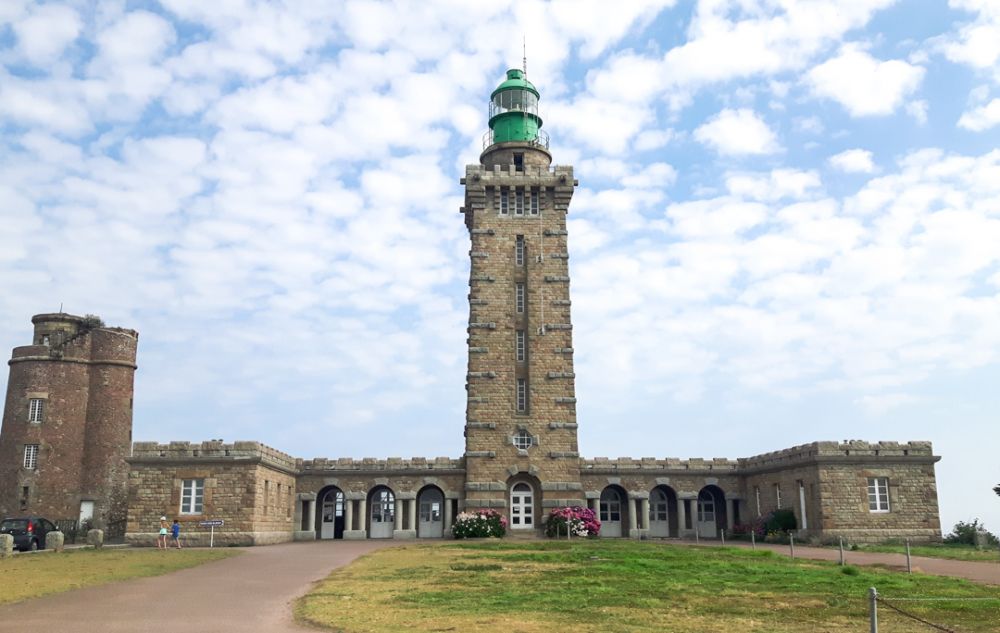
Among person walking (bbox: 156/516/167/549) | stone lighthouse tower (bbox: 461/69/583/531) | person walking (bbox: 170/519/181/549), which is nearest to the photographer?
person walking (bbox: 156/516/167/549)

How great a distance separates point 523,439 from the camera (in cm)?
3919

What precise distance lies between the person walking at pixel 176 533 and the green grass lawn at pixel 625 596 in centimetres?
1047

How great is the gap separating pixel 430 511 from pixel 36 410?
819 inches

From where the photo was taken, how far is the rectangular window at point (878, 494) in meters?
33.2

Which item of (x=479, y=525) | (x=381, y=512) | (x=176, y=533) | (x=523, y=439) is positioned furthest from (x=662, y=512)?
(x=176, y=533)

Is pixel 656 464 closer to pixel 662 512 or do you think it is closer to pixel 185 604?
pixel 662 512

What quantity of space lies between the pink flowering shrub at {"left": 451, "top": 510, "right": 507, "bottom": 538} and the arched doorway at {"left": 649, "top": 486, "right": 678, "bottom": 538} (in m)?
8.67

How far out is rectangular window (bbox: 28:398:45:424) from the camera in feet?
140

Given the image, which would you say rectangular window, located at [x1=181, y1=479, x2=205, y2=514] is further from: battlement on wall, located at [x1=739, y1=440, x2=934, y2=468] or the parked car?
battlement on wall, located at [x1=739, y1=440, x2=934, y2=468]

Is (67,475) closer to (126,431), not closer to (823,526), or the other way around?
(126,431)

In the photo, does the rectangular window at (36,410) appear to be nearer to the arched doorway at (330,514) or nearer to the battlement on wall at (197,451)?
the battlement on wall at (197,451)

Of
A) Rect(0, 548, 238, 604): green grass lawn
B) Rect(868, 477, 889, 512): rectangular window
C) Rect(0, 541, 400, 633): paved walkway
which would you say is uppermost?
Rect(868, 477, 889, 512): rectangular window

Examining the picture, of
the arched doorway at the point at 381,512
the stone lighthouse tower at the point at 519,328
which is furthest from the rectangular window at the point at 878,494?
the arched doorway at the point at 381,512

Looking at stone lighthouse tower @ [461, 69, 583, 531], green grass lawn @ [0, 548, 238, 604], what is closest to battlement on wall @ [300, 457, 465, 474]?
stone lighthouse tower @ [461, 69, 583, 531]
